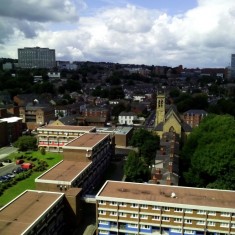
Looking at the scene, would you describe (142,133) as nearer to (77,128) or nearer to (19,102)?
(77,128)

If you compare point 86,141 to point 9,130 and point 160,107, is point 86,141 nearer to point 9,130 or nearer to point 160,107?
point 160,107

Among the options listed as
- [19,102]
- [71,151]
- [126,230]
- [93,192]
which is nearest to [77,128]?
[71,151]

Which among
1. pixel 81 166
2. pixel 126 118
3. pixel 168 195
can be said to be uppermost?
pixel 168 195

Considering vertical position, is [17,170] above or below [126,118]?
below

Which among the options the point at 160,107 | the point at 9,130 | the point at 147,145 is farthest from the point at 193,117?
the point at 9,130

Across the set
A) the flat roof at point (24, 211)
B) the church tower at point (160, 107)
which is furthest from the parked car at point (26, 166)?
the church tower at point (160, 107)

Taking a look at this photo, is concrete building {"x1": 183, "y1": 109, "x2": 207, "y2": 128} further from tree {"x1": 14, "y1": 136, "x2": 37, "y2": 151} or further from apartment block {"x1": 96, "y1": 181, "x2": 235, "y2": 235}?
apartment block {"x1": 96, "y1": 181, "x2": 235, "y2": 235}
